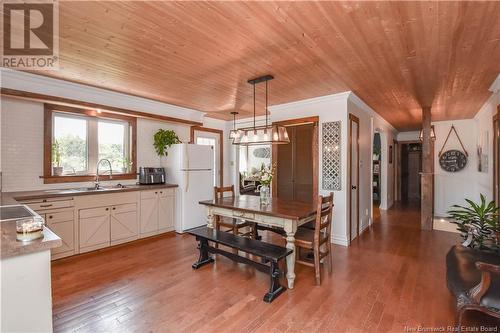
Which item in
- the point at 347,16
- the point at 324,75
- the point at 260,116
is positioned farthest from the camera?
the point at 260,116

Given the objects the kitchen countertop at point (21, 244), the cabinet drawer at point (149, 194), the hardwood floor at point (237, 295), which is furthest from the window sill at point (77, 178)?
the kitchen countertop at point (21, 244)

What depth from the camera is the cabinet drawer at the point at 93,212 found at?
3.44 m

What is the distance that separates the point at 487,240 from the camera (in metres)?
2.91

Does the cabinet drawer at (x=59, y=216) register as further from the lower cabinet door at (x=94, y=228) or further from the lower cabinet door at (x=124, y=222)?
the lower cabinet door at (x=124, y=222)

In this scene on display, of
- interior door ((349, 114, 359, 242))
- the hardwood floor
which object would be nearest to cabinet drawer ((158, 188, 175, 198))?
the hardwood floor

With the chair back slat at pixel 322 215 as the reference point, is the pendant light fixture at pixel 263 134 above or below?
above

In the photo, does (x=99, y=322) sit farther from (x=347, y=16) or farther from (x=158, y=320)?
(x=347, y=16)

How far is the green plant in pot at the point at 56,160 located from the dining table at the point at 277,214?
234cm

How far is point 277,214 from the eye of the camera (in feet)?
8.55

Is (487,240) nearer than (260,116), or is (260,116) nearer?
(487,240)

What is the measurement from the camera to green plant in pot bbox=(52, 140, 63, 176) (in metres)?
3.60

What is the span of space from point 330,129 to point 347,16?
7.74 ft

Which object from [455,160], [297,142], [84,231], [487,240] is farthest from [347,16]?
[455,160]

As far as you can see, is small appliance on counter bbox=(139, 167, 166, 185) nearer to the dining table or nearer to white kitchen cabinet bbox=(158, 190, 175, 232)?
white kitchen cabinet bbox=(158, 190, 175, 232)
